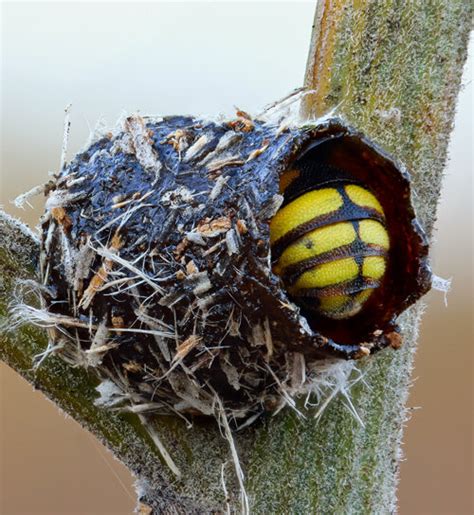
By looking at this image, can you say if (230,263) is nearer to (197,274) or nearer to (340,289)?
(197,274)

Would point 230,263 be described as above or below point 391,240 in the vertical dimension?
above

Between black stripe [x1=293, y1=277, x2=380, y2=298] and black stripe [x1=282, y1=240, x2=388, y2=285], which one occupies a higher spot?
black stripe [x1=282, y1=240, x2=388, y2=285]

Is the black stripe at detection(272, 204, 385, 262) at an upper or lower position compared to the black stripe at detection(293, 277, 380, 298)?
upper

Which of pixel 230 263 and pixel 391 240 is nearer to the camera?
pixel 230 263

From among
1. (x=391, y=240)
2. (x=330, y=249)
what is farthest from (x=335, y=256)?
(x=391, y=240)

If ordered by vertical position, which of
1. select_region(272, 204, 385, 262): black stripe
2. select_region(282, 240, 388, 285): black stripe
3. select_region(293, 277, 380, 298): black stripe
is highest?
select_region(272, 204, 385, 262): black stripe

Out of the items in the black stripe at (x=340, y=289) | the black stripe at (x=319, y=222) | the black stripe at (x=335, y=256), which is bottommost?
the black stripe at (x=340, y=289)

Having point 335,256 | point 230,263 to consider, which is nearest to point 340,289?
point 335,256
